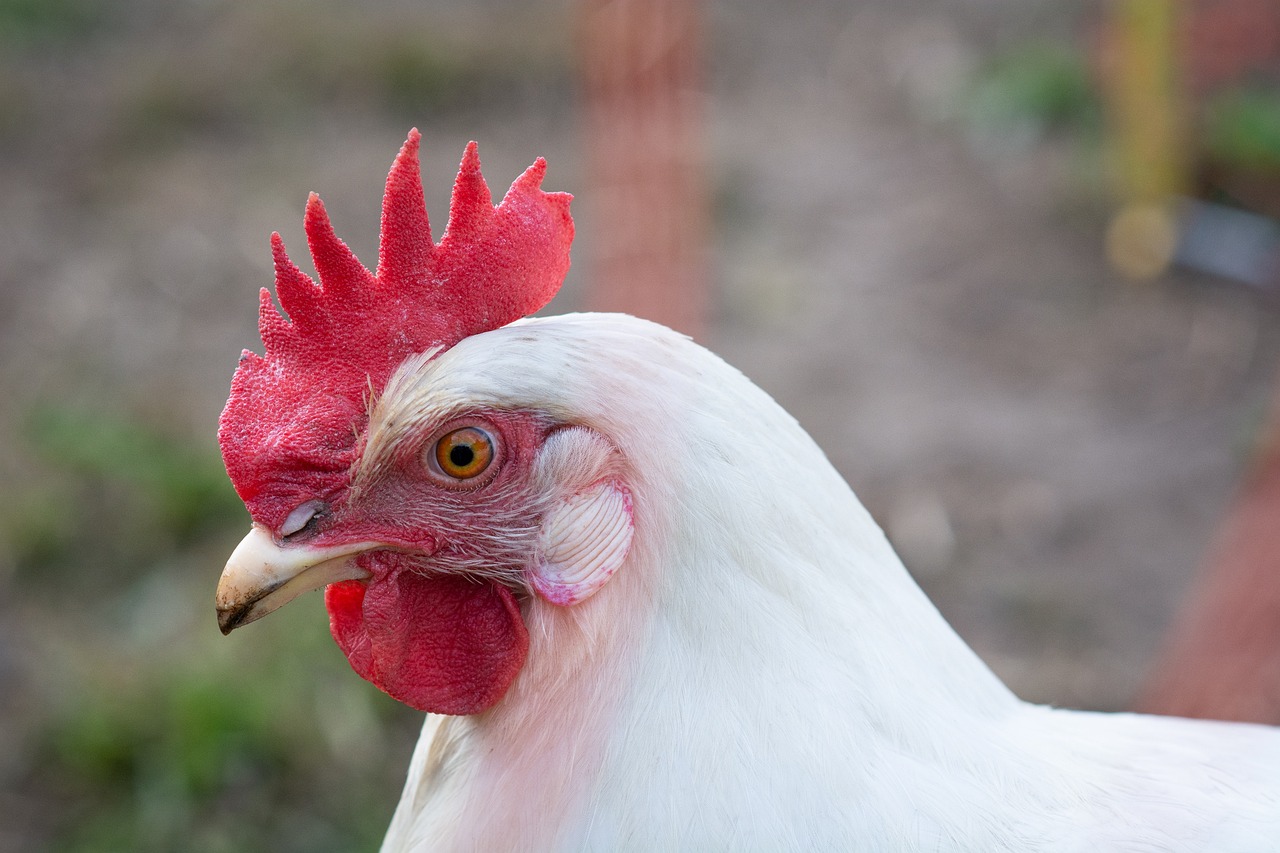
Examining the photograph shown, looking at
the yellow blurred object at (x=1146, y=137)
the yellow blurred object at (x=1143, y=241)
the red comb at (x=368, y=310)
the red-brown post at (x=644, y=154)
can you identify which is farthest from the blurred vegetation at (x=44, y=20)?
the red comb at (x=368, y=310)

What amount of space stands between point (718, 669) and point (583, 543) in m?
0.24

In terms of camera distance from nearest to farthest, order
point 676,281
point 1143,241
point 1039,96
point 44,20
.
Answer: point 676,281 → point 1143,241 → point 1039,96 → point 44,20

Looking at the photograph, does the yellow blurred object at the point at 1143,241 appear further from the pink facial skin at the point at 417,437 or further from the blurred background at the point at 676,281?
the pink facial skin at the point at 417,437

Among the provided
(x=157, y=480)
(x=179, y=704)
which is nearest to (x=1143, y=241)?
(x=157, y=480)

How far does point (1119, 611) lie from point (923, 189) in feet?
9.55

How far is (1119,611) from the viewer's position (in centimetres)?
392

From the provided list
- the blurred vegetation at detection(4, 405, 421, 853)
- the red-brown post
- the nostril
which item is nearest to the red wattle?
the nostril

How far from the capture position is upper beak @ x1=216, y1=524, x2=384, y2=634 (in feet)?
5.09

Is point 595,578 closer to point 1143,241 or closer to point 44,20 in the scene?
point 1143,241

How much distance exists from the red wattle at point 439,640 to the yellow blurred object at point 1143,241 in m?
4.68

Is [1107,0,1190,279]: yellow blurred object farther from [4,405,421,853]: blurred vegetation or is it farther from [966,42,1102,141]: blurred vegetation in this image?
[4,405,421,853]: blurred vegetation

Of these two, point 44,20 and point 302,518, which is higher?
point 44,20

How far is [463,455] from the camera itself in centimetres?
158

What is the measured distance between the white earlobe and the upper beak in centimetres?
24
